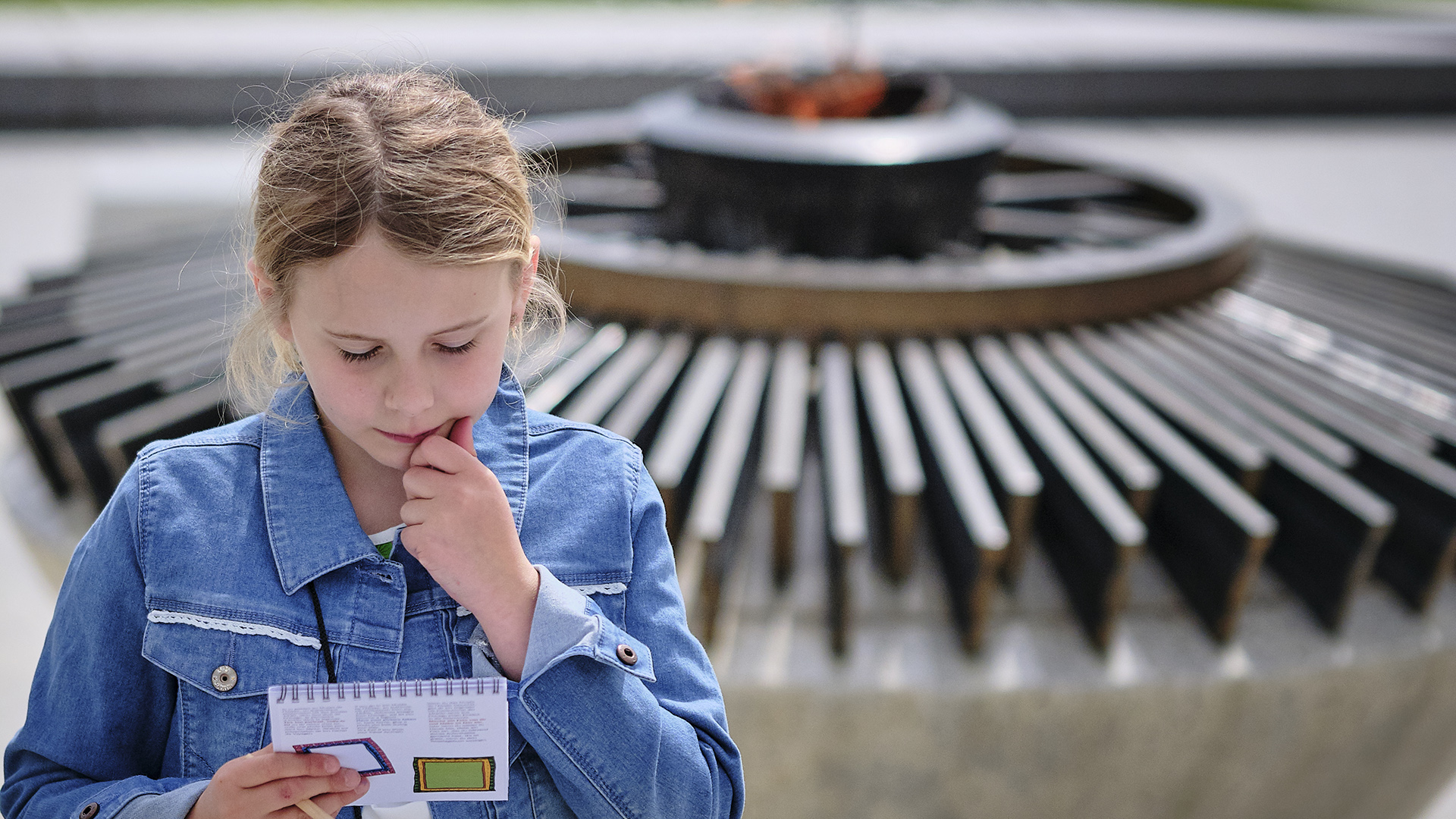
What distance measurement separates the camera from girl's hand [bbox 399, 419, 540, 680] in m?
0.78

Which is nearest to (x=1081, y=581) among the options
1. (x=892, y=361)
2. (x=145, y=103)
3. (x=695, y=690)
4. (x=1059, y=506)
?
(x=1059, y=506)

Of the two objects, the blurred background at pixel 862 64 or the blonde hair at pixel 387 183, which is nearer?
the blonde hair at pixel 387 183

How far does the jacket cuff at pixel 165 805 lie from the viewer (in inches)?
31.1

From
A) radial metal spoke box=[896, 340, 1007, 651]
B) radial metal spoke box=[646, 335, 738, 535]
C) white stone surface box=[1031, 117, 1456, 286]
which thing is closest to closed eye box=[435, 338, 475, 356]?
radial metal spoke box=[646, 335, 738, 535]

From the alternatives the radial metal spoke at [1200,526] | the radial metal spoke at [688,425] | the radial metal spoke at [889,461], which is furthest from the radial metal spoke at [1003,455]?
the radial metal spoke at [688,425]

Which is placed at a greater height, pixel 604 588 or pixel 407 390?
pixel 407 390

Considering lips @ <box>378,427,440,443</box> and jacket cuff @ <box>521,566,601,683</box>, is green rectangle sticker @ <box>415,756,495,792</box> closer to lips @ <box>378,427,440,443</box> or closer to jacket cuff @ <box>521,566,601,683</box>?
jacket cuff @ <box>521,566,601,683</box>

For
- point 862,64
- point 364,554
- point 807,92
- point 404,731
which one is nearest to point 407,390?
point 364,554

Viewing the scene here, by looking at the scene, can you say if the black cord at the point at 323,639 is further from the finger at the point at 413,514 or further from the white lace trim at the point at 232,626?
the finger at the point at 413,514

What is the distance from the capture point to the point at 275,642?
0.83 m

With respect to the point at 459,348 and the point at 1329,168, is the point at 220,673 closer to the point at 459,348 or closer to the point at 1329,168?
the point at 459,348

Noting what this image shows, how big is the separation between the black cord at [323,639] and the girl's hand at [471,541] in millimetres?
112

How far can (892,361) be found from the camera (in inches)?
108

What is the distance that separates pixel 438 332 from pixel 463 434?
89 millimetres
